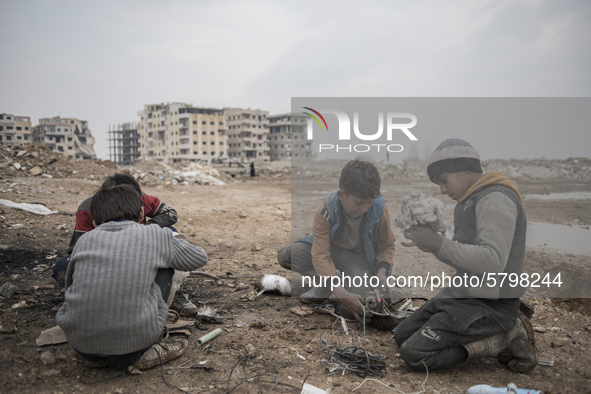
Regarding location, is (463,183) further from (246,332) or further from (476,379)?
(246,332)

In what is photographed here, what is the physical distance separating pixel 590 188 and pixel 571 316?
1123 mm

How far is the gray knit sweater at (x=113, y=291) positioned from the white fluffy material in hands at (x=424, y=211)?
5.21 ft

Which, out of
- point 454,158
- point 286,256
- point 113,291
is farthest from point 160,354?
point 454,158

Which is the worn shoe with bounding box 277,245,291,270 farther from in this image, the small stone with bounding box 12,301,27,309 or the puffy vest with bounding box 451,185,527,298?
the small stone with bounding box 12,301,27,309

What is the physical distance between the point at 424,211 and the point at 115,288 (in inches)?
74.0

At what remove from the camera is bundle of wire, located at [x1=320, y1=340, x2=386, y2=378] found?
7.62ft

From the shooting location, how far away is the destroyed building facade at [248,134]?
67188 millimetres

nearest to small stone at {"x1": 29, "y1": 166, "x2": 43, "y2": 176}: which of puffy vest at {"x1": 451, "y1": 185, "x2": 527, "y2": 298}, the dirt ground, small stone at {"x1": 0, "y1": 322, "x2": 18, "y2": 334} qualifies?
the dirt ground

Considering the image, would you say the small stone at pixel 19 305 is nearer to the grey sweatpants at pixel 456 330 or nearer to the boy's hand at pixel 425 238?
the grey sweatpants at pixel 456 330

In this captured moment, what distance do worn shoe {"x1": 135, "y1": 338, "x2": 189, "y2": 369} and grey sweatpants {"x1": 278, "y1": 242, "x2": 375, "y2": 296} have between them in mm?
1326

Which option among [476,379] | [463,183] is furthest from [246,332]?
[463,183]

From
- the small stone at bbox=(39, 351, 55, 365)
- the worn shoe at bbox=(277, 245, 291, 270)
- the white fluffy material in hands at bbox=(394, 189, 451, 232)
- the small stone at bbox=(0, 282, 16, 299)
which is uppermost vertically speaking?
the white fluffy material in hands at bbox=(394, 189, 451, 232)

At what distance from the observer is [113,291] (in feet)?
6.42

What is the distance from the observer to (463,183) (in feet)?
8.35
